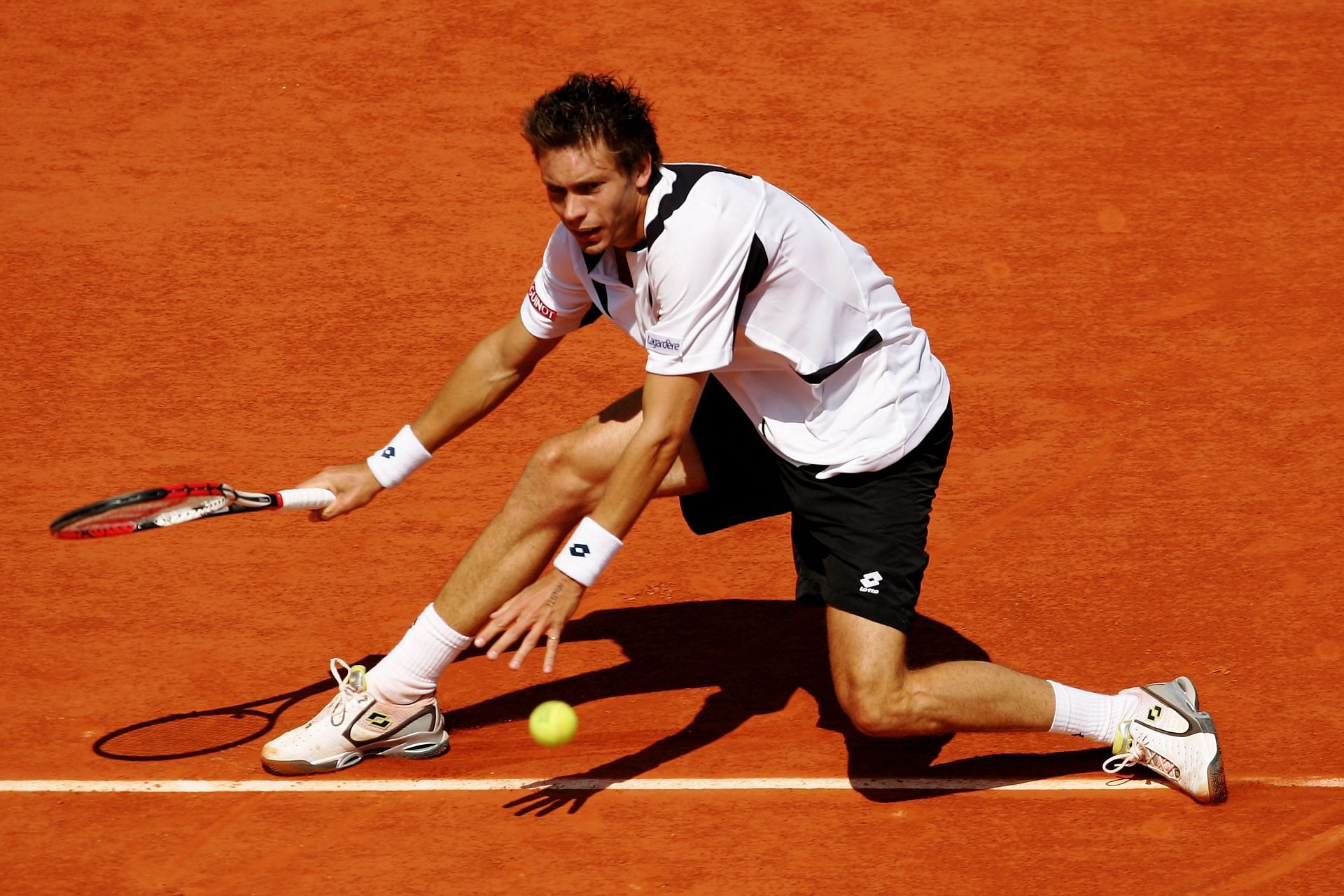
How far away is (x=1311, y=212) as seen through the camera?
8.41 meters

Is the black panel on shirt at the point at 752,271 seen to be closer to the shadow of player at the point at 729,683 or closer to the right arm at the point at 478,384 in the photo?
the right arm at the point at 478,384

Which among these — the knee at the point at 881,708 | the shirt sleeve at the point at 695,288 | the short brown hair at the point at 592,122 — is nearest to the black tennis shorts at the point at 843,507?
the knee at the point at 881,708

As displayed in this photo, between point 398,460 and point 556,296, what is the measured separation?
2.56ft

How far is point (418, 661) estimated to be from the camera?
5074 mm

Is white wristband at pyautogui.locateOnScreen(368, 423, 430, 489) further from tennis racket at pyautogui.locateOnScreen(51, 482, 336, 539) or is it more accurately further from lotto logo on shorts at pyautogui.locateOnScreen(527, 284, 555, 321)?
lotto logo on shorts at pyautogui.locateOnScreen(527, 284, 555, 321)

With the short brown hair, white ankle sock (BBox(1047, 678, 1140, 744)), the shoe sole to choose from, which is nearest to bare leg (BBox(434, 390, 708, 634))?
the shoe sole

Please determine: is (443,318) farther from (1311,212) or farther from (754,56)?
(1311,212)

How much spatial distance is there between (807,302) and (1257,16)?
7070 mm

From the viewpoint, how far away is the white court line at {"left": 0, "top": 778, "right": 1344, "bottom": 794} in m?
5.04

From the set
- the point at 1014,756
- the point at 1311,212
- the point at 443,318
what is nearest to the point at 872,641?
the point at 1014,756

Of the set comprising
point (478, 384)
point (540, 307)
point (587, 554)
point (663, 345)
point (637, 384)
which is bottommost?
point (587, 554)

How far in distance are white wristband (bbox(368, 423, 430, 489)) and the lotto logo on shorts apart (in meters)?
0.59

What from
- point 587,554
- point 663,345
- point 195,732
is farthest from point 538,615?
point 195,732

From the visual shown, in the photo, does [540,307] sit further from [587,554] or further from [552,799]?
[552,799]
